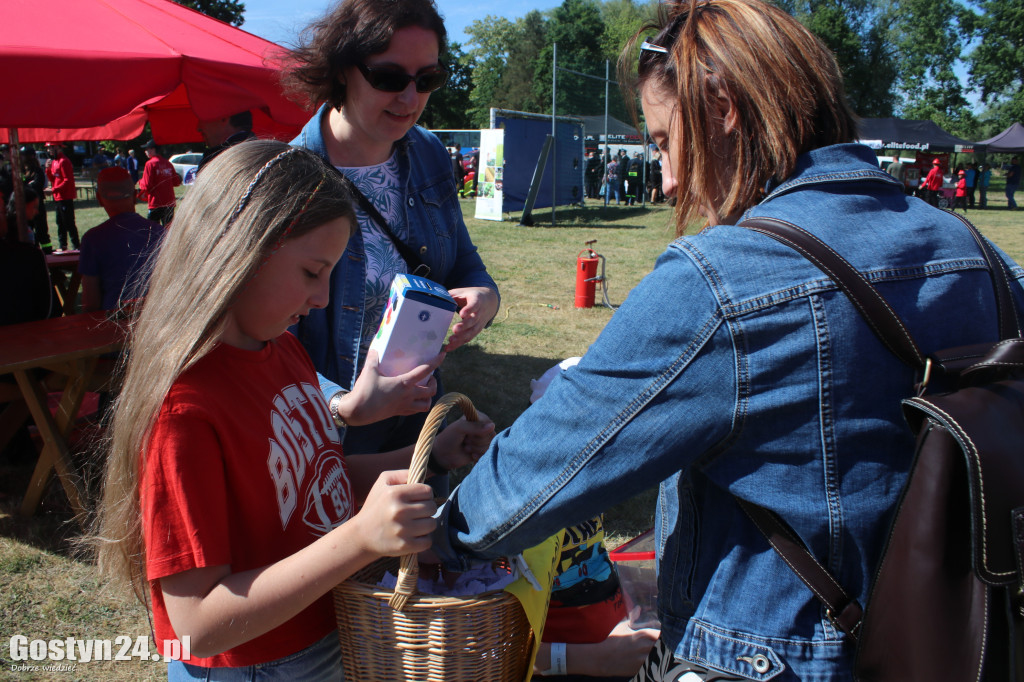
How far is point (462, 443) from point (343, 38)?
116 cm

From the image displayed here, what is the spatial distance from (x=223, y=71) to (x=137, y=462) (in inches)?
144

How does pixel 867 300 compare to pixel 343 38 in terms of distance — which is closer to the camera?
pixel 867 300

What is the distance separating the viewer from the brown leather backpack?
2.99 feet

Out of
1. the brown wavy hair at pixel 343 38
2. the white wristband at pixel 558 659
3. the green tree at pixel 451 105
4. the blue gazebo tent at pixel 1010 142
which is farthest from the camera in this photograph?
the green tree at pixel 451 105

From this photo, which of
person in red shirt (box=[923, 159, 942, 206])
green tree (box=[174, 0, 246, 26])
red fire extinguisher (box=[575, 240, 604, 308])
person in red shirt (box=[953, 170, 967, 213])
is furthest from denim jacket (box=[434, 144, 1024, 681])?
green tree (box=[174, 0, 246, 26])

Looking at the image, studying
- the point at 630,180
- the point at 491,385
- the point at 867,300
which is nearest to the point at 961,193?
the point at 630,180

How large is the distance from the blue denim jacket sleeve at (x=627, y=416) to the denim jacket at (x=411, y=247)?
2.91 feet

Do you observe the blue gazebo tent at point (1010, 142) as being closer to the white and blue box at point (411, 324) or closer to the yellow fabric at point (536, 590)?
the white and blue box at point (411, 324)

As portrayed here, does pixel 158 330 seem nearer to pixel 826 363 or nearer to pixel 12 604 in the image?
pixel 826 363

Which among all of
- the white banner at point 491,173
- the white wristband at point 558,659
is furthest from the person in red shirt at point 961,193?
the white wristband at point 558,659

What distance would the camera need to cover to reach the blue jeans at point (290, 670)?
1305 millimetres

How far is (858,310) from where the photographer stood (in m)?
0.94

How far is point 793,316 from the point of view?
0.94m

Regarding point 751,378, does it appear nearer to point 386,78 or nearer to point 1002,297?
point 1002,297
